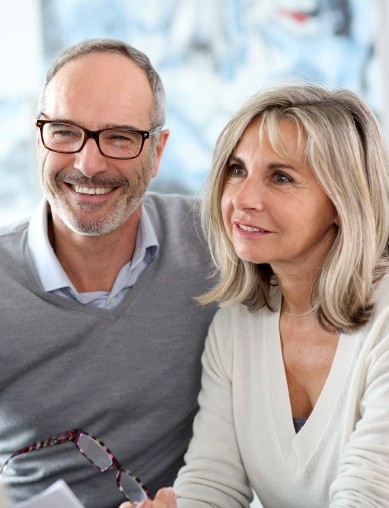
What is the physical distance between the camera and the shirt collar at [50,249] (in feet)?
6.31

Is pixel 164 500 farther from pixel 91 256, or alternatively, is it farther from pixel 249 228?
pixel 91 256

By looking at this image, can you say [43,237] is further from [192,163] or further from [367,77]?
[367,77]

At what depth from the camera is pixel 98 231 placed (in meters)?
1.96

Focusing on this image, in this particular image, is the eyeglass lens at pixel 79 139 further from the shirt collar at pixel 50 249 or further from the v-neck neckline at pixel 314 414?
the v-neck neckline at pixel 314 414

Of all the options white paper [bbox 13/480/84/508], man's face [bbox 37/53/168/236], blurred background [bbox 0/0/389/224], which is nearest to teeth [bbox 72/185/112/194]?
man's face [bbox 37/53/168/236]

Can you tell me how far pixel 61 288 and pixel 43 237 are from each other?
132 millimetres

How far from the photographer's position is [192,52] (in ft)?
12.7

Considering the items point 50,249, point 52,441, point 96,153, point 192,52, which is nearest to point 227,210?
point 96,153

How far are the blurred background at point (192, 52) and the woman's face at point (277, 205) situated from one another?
208 cm

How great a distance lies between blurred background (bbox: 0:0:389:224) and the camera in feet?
12.4

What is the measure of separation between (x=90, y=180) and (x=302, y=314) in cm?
55

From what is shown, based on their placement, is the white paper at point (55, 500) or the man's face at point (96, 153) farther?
the man's face at point (96, 153)

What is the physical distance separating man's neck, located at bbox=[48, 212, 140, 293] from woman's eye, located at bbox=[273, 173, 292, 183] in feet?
1.60

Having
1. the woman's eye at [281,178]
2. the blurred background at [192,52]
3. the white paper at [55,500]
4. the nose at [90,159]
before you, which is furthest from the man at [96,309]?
the blurred background at [192,52]
